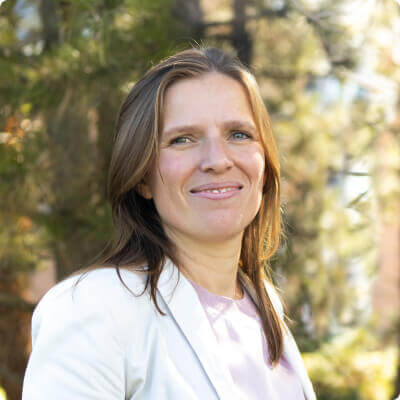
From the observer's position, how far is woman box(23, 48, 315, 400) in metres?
1.08

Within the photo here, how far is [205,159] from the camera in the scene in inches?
53.5

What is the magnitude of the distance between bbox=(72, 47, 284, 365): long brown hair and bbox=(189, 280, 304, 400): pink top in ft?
0.17

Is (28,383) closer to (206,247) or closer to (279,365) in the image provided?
(206,247)

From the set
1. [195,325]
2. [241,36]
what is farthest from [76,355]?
[241,36]

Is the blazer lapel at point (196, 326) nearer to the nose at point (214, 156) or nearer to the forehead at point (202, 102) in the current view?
the nose at point (214, 156)

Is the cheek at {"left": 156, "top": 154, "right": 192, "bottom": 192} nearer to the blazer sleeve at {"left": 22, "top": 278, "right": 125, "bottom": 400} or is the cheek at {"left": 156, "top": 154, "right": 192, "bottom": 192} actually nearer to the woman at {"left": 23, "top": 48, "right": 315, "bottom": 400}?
the woman at {"left": 23, "top": 48, "right": 315, "bottom": 400}

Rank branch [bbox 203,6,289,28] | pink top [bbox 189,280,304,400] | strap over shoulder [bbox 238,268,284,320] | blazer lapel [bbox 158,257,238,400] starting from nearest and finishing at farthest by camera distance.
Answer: blazer lapel [bbox 158,257,238,400] < pink top [bbox 189,280,304,400] < strap over shoulder [bbox 238,268,284,320] < branch [bbox 203,6,289,28]

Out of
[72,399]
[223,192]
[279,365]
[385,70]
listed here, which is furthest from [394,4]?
[72,399]

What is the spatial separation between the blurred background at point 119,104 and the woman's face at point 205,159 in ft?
1.88

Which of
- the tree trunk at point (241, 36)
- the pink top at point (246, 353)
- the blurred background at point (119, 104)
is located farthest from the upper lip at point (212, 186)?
the tree trunk at point (241, 36)

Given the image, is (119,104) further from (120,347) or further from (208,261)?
(120,347)

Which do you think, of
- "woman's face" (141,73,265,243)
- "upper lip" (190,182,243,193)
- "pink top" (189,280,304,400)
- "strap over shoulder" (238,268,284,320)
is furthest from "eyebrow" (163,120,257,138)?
"strap over shoulder" (238,268,284,320)

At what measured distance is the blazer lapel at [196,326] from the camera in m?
1.18

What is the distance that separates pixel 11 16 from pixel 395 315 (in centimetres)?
396
